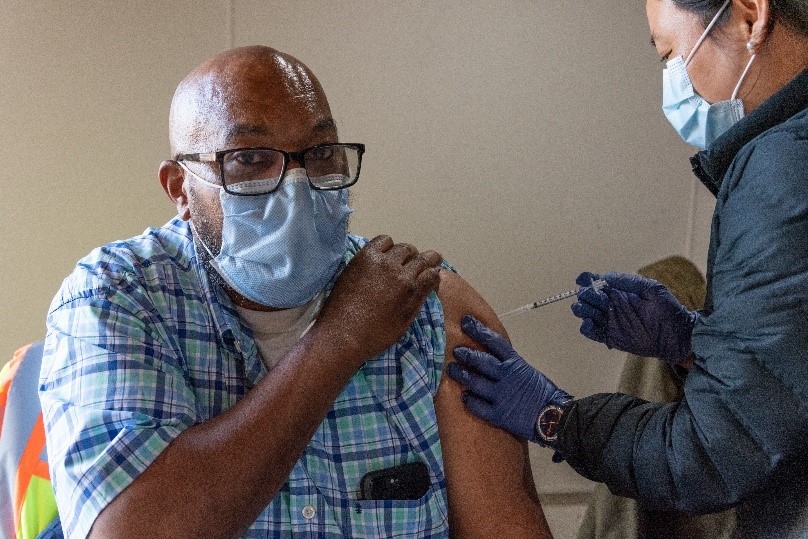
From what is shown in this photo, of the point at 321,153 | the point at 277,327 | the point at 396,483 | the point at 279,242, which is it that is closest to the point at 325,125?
the point at 321,153

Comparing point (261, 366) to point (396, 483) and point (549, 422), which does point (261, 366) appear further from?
point (549, 422)

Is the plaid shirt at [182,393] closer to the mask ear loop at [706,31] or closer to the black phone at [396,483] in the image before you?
the black phone at [396,483]

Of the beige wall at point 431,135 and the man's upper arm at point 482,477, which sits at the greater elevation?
the beige wall at point 431,135

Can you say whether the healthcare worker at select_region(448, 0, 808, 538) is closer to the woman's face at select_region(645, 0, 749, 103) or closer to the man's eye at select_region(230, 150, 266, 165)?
the woman's face at select_region(645, 0, 749, 103)

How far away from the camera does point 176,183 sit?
157cm

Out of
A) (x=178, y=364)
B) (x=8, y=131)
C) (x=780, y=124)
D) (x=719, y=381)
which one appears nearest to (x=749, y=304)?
(x=719, y=381)

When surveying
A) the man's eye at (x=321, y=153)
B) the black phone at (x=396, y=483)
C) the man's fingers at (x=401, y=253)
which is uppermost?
the man's eye at (x=321, y=153)

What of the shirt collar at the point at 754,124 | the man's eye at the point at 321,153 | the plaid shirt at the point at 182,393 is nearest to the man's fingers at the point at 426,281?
the plaid shirt at the point at 182,393

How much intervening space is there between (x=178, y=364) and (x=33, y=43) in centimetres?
130

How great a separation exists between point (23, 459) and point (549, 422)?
1052 millimetres

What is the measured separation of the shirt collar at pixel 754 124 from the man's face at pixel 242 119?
0.74m

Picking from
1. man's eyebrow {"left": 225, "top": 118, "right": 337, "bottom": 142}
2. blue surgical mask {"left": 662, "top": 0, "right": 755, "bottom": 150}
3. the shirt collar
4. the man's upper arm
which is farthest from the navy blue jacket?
man's eyebrow {"left": 225, "top": 118, "right": 337, "bottom": 142}

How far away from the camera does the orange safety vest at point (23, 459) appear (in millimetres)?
1468

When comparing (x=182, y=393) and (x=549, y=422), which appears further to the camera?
(x=549, y=422)
